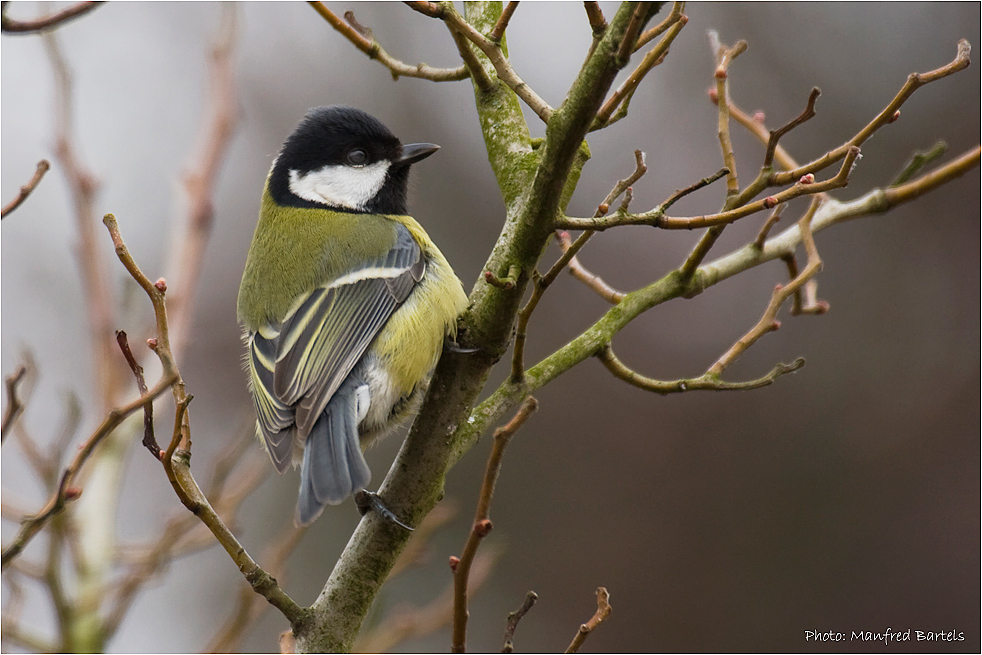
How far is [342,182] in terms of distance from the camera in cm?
324

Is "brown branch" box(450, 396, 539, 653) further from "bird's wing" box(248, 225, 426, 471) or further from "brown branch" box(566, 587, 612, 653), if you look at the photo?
"bird's wing" box(248, 225, 426, 471)

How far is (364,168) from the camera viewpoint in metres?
3.26

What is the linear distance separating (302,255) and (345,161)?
52 centimetres

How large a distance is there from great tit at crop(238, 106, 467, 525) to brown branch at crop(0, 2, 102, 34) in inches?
45.1

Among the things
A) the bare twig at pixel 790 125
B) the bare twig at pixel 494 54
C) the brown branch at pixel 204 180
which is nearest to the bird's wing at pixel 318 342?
the brown branch at pixel 204 180

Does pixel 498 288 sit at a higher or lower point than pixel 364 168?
lower

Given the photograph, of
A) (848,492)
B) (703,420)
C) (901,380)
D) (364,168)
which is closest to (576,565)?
(703,420)

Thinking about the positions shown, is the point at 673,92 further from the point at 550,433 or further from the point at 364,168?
the point at 364,168

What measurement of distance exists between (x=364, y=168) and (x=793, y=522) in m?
3.39

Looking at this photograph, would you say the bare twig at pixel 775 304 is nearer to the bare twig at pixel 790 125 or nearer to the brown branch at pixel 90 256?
the bare twig at pixel 790 125

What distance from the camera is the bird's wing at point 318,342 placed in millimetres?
2492

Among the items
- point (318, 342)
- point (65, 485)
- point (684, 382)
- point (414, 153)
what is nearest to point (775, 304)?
point (684, 382)

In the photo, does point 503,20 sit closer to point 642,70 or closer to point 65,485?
point 642,70

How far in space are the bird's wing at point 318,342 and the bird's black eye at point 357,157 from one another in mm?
497
